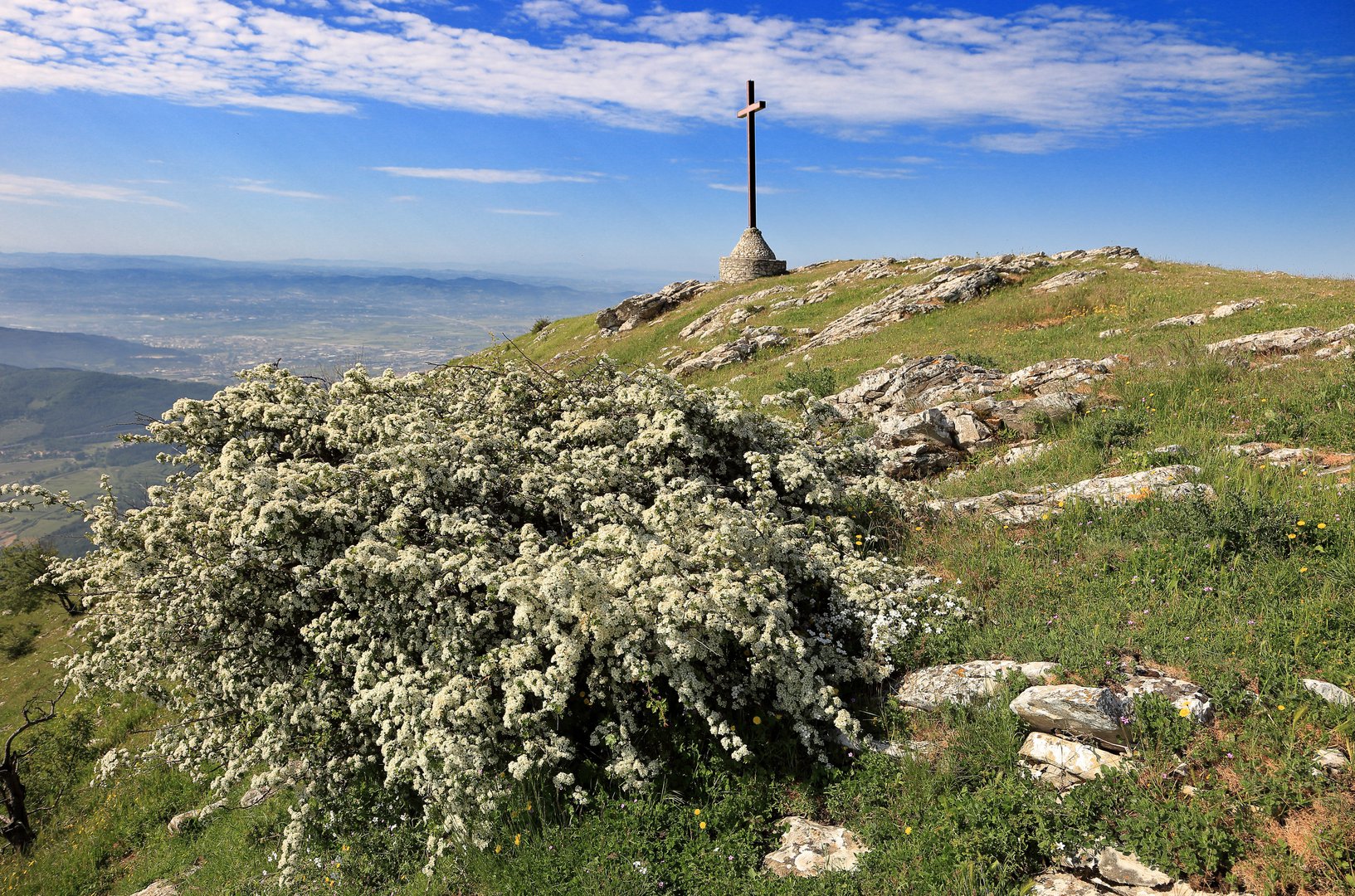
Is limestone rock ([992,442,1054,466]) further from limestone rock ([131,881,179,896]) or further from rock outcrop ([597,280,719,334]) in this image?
rock outcrop ([597,280,719,334])

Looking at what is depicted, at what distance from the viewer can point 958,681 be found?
6551 mm

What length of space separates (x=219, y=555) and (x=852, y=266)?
38.0 meters

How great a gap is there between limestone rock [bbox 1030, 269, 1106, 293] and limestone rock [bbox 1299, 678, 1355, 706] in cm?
2196

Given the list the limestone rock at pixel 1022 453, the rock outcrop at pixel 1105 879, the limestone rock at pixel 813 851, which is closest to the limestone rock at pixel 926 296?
the limestone rock at pixel 1022 453

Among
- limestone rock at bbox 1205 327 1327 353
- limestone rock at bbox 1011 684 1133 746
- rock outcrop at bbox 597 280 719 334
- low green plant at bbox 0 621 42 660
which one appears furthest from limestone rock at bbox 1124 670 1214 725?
low green plant at bbox 0 621 42 660

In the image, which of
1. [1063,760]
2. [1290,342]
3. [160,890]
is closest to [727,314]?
[1290,342]

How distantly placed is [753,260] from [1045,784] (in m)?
40.0

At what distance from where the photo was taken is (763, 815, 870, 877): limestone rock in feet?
18.4

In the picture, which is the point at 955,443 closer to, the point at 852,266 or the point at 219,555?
the point at 219,555

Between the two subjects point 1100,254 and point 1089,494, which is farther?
point 1100,254

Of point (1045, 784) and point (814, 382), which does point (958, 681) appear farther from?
point (814, 382)

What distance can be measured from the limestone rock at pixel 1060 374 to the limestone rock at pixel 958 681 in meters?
8.77

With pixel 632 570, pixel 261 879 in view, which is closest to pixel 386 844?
pixel 261 879

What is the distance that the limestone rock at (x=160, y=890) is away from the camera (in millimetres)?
8438
